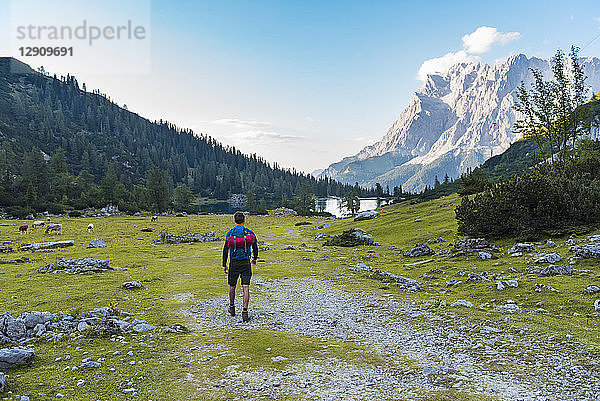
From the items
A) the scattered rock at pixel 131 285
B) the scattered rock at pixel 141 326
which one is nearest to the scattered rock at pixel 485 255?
the scattered rock at pixel 141 326

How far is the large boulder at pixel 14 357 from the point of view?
8.00 m

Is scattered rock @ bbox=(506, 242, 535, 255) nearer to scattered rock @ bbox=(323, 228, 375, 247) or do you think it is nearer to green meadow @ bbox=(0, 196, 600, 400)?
green meadow @ bbox=(0, 196, 600, 400)

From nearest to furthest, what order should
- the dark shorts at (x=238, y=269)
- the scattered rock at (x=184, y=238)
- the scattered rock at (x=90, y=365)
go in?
1. the scattered rock at (x=90, y=365)
2. the dark shorts at (x=238, y=269)
3. the scattered rock at (x=184, y=238)

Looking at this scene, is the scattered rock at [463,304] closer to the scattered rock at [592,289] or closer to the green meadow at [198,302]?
the green meadow at [198,302]

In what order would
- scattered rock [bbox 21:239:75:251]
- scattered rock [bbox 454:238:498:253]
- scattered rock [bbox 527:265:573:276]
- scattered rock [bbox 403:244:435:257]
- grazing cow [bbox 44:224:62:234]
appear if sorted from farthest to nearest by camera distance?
grazing cow [bbox 44:224:62:234] → scattered rock [bbox 21:239:75:251] → scattered rock [bbox 403:244:435:257] → scattered rock [bbox 454:238:498:253] → scattered rock [bbox 527:265:573:276]

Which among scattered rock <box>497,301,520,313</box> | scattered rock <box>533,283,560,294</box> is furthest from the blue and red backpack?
scattered rock <box>533,283,560,294</box>

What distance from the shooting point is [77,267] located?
2175cm

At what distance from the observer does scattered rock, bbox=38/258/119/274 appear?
843 inches

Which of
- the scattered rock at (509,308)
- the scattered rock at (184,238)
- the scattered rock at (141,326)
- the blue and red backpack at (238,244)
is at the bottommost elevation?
the scattered rock at (184,238)

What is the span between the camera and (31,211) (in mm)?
74375

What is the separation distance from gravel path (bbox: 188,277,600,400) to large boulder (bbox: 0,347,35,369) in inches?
170

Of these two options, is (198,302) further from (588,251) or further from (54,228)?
(54,228)

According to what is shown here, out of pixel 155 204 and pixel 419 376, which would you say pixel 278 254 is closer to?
pixel 419 376

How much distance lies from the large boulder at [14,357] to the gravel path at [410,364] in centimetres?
433
